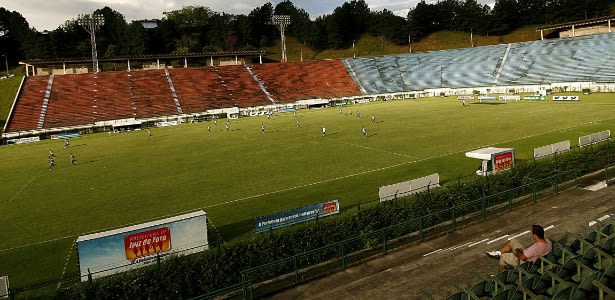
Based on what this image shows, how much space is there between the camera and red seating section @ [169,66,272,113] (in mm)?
91069

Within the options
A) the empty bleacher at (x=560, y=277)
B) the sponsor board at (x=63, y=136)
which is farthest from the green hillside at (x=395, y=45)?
the empty bleacher at (x=560, y=277)

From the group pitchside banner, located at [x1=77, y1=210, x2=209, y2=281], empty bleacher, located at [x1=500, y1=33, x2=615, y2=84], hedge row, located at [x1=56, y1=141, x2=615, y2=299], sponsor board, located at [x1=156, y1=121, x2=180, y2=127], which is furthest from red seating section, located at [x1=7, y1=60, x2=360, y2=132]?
hedge row, located at [x1=56, y1=141, x2=615, y2=299]

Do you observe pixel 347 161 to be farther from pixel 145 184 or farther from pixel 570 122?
pixel 570 122

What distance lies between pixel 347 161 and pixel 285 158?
19.8 ft

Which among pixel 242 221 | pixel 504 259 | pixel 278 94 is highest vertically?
pixel 278 94

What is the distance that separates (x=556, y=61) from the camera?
9288 cm

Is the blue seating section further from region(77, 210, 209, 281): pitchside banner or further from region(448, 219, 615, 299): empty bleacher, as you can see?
region(77, 210, 209, 281): pitchside banner

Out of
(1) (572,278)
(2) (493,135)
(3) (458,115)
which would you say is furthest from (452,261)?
(3) (458,115)

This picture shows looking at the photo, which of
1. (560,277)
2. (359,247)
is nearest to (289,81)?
(359,247)

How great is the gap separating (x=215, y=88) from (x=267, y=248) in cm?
8610

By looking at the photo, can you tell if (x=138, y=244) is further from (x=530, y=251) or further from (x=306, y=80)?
(x=306, y=80)

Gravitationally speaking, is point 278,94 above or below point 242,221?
above

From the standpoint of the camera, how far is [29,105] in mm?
81938

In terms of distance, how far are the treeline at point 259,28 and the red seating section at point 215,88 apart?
5656cm
